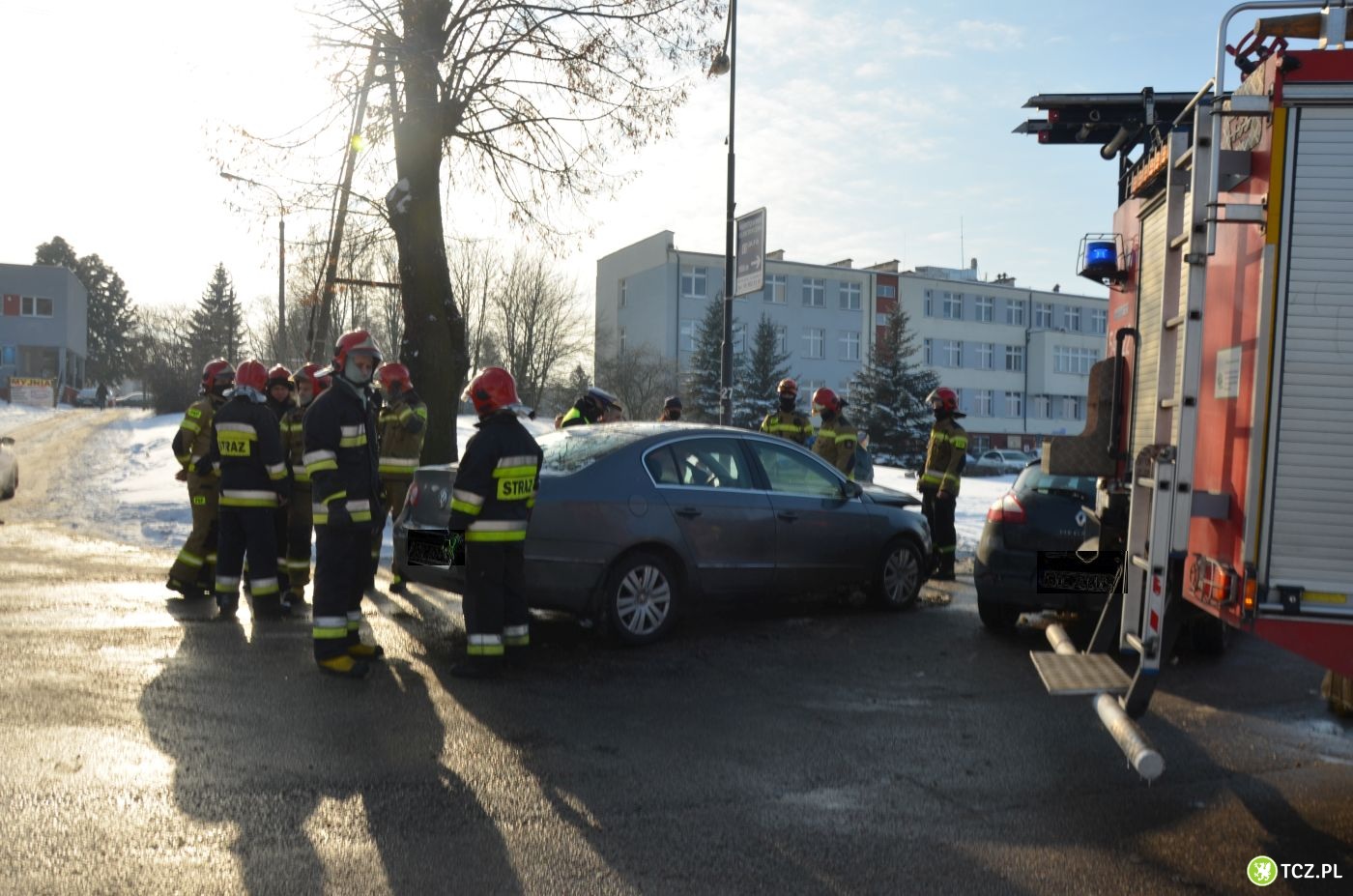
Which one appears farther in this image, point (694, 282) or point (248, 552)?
point (694, 282)

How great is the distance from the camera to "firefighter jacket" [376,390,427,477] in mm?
9711

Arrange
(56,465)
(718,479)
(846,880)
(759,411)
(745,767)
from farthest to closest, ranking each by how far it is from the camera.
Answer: (759,411), (56,465), (718,479), (745,767), (846,880)

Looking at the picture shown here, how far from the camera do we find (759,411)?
→ 45.2 meters

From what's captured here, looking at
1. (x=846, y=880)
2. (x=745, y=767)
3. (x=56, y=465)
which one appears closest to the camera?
(x=846, y=880)

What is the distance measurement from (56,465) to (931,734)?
24891 millimetres

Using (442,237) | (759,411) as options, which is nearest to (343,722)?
(442,237)

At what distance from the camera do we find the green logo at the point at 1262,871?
4.05m

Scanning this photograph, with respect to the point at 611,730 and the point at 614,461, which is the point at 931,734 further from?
the point at 614,461

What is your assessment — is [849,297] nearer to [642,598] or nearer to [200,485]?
[200,485]

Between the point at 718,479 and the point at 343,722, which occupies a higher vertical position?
the point at 718,479

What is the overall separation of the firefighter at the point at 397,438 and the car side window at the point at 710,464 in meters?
2.68

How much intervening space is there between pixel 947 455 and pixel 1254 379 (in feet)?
23.5

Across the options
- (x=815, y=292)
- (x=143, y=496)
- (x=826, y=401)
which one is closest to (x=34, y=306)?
(x=815, y=292)

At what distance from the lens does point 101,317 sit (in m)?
93.9
